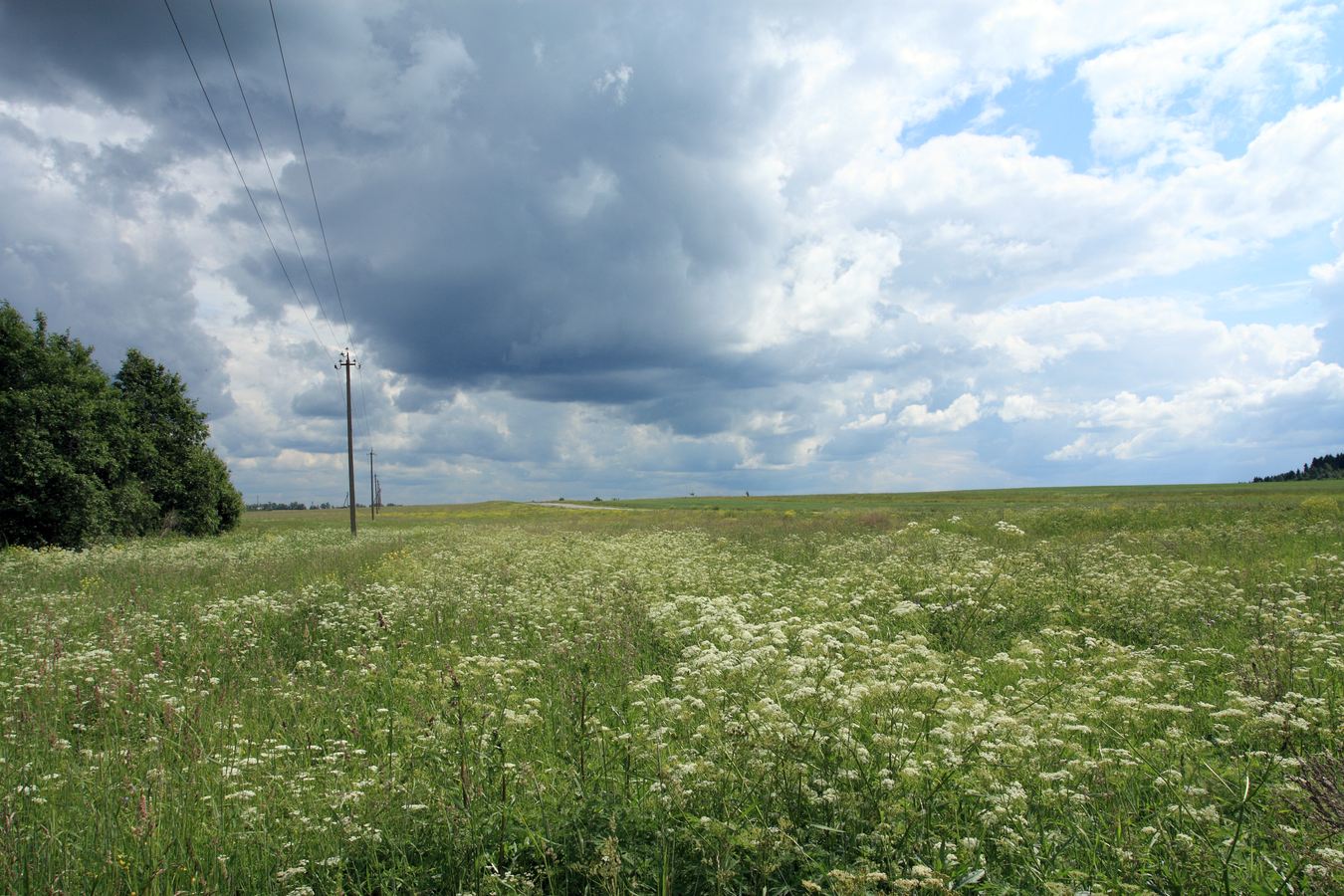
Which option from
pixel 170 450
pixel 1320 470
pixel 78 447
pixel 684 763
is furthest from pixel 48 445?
pixel 1320 470

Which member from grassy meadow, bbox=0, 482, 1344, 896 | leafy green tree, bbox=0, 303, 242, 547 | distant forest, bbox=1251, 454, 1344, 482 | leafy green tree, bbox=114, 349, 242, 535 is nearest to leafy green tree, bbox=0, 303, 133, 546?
leafy green tree, bbox=0, 303, 242, 547

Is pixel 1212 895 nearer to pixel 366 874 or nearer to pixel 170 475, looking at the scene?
pixel 366 874

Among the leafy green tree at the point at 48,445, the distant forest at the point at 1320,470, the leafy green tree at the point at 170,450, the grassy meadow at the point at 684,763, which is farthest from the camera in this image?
the distant forest at the point at 1320,470

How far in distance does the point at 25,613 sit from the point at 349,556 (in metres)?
9.82

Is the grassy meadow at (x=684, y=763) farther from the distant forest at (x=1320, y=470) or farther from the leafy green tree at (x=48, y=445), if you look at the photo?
the distant forest at (x=1320, y=470)

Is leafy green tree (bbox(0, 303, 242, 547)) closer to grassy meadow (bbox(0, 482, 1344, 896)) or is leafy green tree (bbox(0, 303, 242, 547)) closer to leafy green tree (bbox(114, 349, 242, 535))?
leafy green tree (bbox(114, 349, 242, 535))

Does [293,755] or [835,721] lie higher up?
[835,721]

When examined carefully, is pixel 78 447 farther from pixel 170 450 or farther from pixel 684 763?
pixel 684 763

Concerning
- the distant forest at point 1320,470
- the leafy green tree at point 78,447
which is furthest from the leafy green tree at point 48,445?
the distant forest at point 1320,470

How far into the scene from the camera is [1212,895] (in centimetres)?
310

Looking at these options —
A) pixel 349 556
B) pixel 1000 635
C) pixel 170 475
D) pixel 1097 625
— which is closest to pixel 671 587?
pixel 1000 635

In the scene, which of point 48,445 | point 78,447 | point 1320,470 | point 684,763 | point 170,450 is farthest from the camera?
point 1320,470

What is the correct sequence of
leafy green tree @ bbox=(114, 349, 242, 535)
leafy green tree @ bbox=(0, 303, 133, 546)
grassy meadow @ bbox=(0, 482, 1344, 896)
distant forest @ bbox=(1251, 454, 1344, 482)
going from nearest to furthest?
grassy meadow @ bbox=(0, 482, 1344, 896) → leafy green tree @ bbox=(0, 303, 133, 546) → leafy green tree @ bbox=(114, 349, 242, 535) → distant forest @ bbox=(1251, 454, 1344, 482)

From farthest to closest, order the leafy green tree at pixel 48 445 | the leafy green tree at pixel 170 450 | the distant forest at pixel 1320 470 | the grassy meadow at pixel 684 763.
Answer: the distant forest at pixel 1320 470 < the leafy green tree at pixel 170 450 < the leafy green tree at pixel 48 445 < the grassy meadow at pixel 684 763
